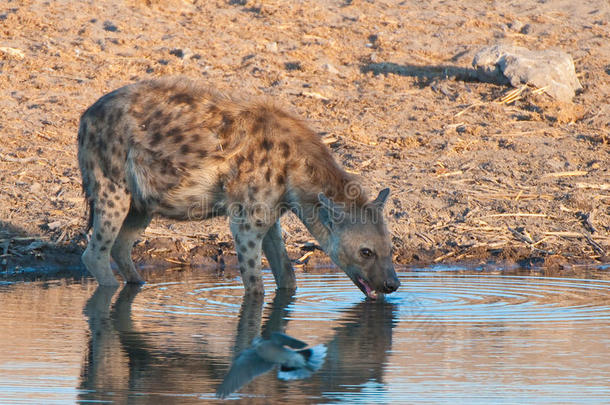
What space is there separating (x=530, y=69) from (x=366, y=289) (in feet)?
17.6

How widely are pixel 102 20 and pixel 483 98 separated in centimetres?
458

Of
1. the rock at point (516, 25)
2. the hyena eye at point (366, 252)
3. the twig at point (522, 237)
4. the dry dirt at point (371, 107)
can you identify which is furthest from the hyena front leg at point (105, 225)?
the rock at point (516, 25)

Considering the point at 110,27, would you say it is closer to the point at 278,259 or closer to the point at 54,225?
the point at 54,225

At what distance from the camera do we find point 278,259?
25.5ft

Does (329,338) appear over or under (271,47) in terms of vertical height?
under

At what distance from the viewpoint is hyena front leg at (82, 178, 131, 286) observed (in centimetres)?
777

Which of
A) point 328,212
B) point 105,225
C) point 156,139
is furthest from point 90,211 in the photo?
point 328,212

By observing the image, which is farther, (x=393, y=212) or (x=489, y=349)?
(x=393, y=212)

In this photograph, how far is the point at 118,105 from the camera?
302 inches

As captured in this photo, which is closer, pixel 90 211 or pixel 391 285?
pixel 391 285

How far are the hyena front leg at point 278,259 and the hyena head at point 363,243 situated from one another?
1.59 feet

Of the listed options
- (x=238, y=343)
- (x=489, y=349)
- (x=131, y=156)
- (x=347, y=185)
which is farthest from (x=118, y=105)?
(x=489, y=349)

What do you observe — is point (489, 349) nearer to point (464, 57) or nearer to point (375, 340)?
point (375, 340)

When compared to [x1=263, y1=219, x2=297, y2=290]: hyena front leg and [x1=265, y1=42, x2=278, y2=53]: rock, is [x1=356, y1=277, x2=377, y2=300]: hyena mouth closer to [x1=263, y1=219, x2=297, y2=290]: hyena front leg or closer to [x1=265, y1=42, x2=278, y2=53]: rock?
[x1=263, y1=219, x2=297, y2=290]: hyena front leg
